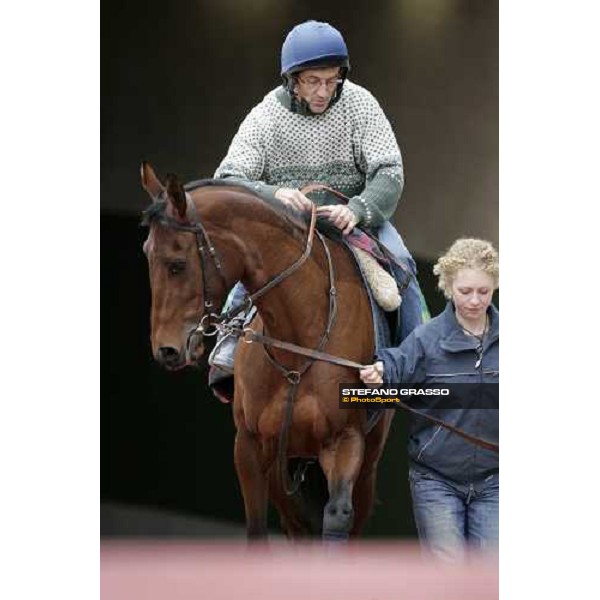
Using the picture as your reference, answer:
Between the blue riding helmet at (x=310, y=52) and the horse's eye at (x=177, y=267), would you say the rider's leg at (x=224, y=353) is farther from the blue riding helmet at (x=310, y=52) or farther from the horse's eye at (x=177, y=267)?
the blue riding helmet at (x=310, y=52)

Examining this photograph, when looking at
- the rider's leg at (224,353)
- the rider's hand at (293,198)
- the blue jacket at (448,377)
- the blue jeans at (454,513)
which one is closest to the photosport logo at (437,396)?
the blue jacket at (448,377)

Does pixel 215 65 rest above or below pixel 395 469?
above

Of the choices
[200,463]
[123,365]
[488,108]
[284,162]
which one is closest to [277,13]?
[284,162]

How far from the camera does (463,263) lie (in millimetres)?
4656

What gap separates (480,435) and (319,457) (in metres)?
0.66

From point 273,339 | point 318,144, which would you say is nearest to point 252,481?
point 273,339

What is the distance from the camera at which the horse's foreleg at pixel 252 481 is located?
4602 mm

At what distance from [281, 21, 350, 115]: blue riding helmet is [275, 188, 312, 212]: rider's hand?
339 millimetres

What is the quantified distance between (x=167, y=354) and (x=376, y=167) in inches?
44.0

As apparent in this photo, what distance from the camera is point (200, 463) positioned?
185 inches

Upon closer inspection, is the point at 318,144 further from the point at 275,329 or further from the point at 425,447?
the point at 425,447

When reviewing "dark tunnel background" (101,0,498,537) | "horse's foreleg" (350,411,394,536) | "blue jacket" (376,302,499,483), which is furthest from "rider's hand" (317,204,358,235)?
"horse's foreleg" (350,411,394,536)

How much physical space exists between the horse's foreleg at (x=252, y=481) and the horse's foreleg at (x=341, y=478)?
0.85ft
